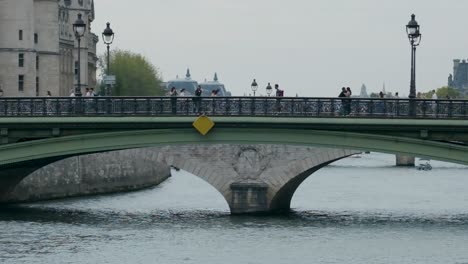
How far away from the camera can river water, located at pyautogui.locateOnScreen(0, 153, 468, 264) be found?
166 ft

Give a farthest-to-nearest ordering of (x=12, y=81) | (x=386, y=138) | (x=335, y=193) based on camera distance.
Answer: (x=12, y=81) < (x=335, y=193) < (x=386, y=138)

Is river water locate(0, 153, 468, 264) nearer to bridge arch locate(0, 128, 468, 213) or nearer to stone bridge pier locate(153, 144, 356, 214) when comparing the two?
stone bridge pier locate(153, 144, 356, 214)

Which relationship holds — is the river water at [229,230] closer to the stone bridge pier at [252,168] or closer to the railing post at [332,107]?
the stone bridge pier at [252,168]

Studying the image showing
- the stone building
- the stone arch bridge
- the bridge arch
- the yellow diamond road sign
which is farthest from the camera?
the stone building

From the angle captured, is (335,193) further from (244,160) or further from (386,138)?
(386,138)

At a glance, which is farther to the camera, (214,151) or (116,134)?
(214,151)

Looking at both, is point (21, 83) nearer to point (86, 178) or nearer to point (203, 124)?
point (86, 178)

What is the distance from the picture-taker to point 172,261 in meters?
49.3

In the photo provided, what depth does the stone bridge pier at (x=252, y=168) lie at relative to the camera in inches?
2494

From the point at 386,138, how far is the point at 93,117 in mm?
9432

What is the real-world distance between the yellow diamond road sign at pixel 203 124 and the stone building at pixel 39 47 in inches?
2025

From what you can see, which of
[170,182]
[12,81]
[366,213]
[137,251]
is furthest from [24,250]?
[12,81]

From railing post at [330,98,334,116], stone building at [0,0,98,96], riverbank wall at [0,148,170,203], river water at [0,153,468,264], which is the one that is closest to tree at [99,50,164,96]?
stone building at [0,0,98,96]

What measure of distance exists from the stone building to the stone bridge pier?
42.7m
